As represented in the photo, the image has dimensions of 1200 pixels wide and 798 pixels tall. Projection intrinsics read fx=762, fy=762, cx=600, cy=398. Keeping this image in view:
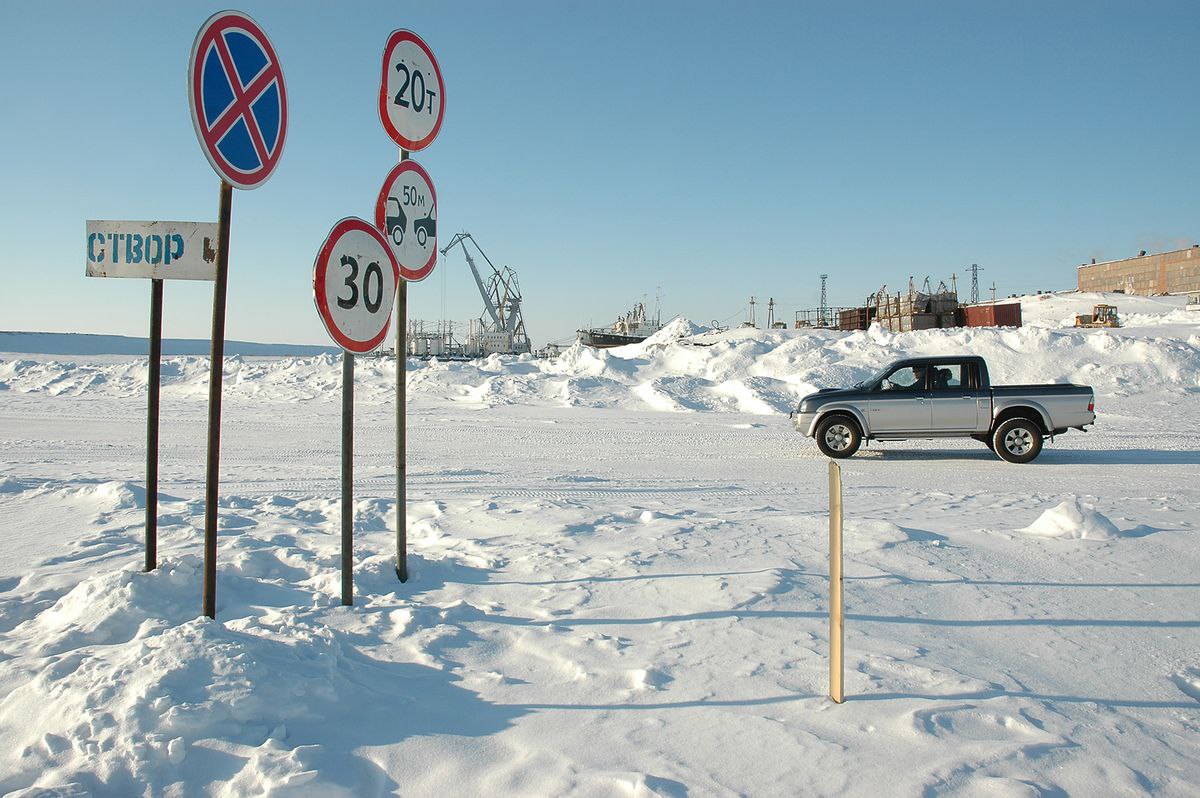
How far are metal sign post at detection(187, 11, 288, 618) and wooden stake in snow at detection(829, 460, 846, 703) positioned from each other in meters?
2.85

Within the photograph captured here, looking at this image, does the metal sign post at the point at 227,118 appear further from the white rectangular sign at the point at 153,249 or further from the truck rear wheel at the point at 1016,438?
the truck rear wheel at the point at 1016,438

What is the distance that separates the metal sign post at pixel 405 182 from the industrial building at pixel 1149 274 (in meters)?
95.6

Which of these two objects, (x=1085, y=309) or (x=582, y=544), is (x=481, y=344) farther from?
(x=582, y=544)

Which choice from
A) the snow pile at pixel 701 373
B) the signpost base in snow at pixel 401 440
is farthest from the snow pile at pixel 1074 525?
the snow pile at pixel 701 373

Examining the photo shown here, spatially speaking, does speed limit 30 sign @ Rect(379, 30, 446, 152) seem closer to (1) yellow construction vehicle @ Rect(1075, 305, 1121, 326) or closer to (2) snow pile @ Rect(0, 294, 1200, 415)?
(2) snow pile @ Rect(0, 294, 1200, 415)

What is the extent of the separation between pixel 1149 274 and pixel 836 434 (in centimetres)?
9842

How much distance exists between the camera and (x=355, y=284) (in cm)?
439

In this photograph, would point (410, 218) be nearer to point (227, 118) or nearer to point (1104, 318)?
point (227, 118)

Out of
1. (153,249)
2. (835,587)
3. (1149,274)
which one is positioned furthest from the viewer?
(1149,274)

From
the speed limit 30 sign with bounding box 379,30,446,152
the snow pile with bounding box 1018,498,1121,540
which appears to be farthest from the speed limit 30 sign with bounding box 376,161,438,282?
the snow pile with bounding box 1018,498,1121,540

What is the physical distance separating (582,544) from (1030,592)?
3.26m

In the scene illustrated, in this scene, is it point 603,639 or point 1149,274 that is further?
point 1149,274

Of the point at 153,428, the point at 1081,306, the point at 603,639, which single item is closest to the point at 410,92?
the point at 153,428

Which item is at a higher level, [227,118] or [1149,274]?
[1149,274]
